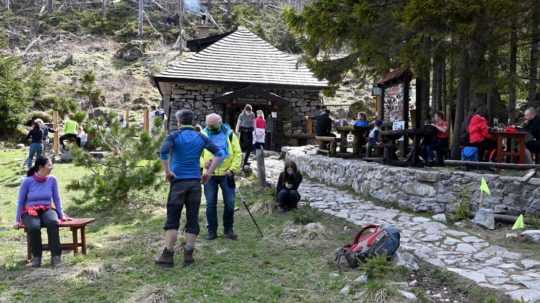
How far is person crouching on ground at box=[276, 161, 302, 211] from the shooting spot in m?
7.49

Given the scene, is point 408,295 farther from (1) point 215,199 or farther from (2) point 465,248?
(1) point 215,199

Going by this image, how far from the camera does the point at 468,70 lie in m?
9.19

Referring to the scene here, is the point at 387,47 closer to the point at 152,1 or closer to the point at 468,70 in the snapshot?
the point at 468,70

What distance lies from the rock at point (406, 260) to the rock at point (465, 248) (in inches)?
32.4

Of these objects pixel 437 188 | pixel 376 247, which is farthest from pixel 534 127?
pixel 376 247

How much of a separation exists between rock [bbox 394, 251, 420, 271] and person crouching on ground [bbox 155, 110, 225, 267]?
207 centimetres

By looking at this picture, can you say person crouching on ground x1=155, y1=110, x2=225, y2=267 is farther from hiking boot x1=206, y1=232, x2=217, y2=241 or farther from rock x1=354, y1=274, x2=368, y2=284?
rock x1=354, y1=274, x2=368, y2=284

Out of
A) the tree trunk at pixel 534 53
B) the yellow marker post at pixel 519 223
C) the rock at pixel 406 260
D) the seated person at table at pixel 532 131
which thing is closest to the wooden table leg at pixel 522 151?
the seated person at table at pixel 532 131

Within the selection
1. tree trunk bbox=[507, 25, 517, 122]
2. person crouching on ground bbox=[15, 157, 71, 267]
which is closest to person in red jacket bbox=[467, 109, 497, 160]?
tree trunk bbox=[507, 25, 517, 122]

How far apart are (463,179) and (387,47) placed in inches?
125

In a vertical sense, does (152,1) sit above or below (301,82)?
above

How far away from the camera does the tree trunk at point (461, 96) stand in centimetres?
915

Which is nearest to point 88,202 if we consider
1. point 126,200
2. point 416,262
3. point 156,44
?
point 126,200

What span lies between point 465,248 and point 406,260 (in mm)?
1112
